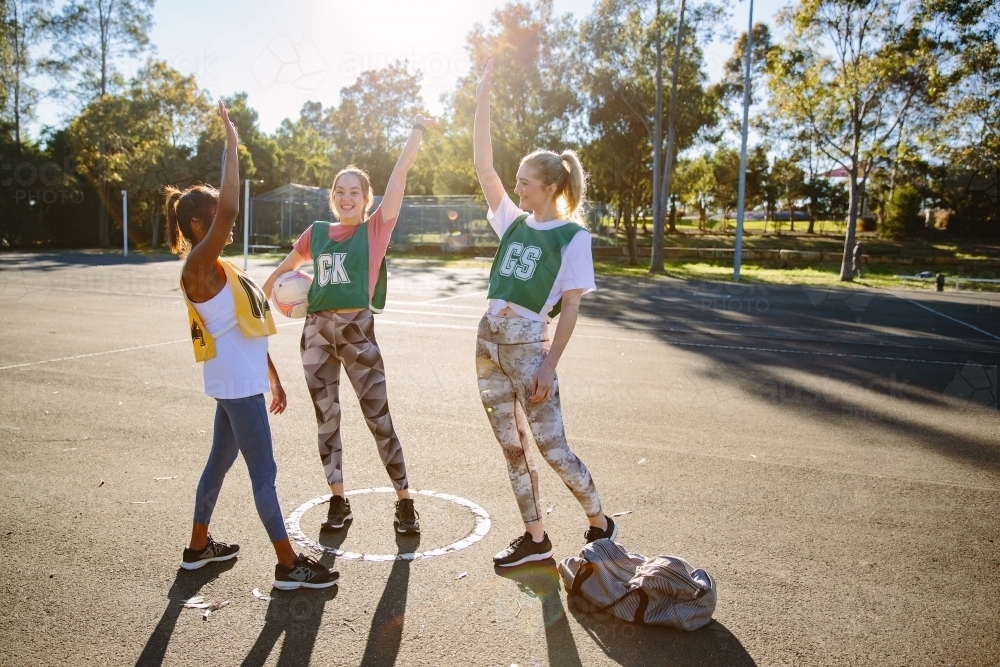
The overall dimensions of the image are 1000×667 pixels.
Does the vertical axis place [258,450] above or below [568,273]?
below

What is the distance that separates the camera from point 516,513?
4.80 meters

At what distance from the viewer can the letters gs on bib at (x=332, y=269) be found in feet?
14.1

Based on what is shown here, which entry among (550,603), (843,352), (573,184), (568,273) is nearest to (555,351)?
(568,273)

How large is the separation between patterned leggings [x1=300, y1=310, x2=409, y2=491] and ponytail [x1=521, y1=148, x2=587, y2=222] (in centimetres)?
129

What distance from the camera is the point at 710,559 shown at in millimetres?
4160

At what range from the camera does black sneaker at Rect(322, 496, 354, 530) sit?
4.51m

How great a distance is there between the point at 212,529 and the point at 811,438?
5.00m

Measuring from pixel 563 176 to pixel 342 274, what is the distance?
1.35 meters

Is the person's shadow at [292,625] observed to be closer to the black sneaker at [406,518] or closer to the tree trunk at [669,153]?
the black sneaker at [406,518]

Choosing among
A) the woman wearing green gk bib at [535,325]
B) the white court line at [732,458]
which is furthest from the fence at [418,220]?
the woman wearing green gk bib at [535,325]

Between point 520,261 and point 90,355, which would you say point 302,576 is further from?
point 90,355

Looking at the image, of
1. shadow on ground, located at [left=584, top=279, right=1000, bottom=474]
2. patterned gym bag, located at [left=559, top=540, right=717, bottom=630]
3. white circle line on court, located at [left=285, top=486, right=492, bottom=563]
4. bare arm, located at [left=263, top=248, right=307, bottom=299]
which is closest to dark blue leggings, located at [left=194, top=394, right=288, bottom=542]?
white circle line on court, located at [left=285, top=486, right=492, bottom=563]

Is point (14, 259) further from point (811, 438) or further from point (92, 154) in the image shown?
Result: point (811, 438)

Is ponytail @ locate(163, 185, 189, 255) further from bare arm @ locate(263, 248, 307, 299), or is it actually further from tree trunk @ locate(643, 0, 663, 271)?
tree trunk @ locate(643, 0, 663, 271)
